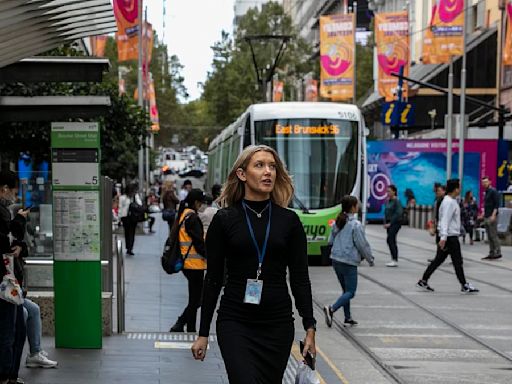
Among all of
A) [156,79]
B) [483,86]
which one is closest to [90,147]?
[483,86]

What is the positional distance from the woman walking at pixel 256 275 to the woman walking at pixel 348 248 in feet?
22.8

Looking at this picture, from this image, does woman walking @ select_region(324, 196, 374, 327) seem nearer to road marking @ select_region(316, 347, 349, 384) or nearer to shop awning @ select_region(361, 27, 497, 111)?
road marking @ select_region(316, 347, 349, 384)

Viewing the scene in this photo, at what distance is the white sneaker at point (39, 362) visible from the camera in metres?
9.20

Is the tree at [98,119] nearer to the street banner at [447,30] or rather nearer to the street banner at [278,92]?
the street banner at [447,30]

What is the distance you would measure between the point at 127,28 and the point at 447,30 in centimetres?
1119

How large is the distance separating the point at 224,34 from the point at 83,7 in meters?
75.8

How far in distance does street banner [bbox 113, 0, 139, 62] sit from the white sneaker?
Answer: 71.5ft

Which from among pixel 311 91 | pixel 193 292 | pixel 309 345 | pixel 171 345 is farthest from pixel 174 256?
pixel 311 91

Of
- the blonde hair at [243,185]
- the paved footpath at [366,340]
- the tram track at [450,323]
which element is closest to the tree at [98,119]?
the paved footpath at [366,340]

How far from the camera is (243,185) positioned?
5.86m

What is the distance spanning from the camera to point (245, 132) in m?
23.7

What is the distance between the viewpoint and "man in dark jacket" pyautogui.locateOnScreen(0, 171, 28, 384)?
25.1 feet

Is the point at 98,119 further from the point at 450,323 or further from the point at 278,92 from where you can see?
the point at 278,92

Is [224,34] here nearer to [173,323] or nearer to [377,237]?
[377,237]
